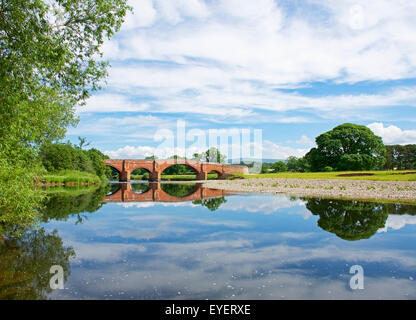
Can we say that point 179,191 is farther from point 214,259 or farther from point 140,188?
point 214,259

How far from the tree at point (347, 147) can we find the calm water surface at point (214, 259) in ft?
138

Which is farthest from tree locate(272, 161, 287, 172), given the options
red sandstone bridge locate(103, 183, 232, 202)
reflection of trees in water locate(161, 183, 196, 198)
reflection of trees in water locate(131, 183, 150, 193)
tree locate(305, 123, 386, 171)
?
red sandstone bridge locate(103, 183, 232, 202)

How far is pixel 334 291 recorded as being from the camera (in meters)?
4.27

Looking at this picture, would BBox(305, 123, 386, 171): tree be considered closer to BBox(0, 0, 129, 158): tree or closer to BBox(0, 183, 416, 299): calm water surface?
BBox(0, 183, 416, 299): calm water surface

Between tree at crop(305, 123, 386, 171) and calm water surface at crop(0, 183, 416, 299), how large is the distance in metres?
42.0

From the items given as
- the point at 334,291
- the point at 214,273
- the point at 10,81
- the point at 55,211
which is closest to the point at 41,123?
the point at 10,81

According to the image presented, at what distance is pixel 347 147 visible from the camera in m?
50.7

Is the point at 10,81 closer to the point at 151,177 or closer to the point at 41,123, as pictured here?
the point at 41,123

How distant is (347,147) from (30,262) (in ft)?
171

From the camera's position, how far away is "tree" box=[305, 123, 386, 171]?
160 feet

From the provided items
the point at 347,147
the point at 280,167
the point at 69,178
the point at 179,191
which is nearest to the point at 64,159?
the point at 69,178

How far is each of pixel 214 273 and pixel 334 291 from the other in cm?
182
